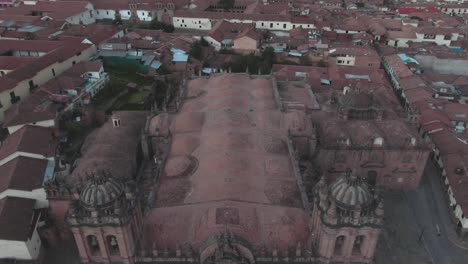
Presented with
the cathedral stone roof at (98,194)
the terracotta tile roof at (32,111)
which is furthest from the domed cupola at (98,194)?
the terracotta tile roof at (32,111)

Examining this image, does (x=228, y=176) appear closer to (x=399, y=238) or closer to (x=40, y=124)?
(x=399, y=238)

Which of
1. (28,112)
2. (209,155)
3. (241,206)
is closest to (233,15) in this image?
(28,112)

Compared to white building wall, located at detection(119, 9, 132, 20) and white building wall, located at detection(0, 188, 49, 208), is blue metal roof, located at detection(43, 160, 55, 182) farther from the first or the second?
white building wall, located at detection(119, 9, 132, 20)

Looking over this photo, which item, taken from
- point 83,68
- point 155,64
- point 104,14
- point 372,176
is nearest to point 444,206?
point 372,176

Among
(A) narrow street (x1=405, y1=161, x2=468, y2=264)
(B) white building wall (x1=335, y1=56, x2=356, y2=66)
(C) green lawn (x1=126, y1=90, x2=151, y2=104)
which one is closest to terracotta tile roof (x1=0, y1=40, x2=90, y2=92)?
(C) green lawn (x1=126, y1=90, x2=151, y2=104)

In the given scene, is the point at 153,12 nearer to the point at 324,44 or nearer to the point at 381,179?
the point at 324,44
